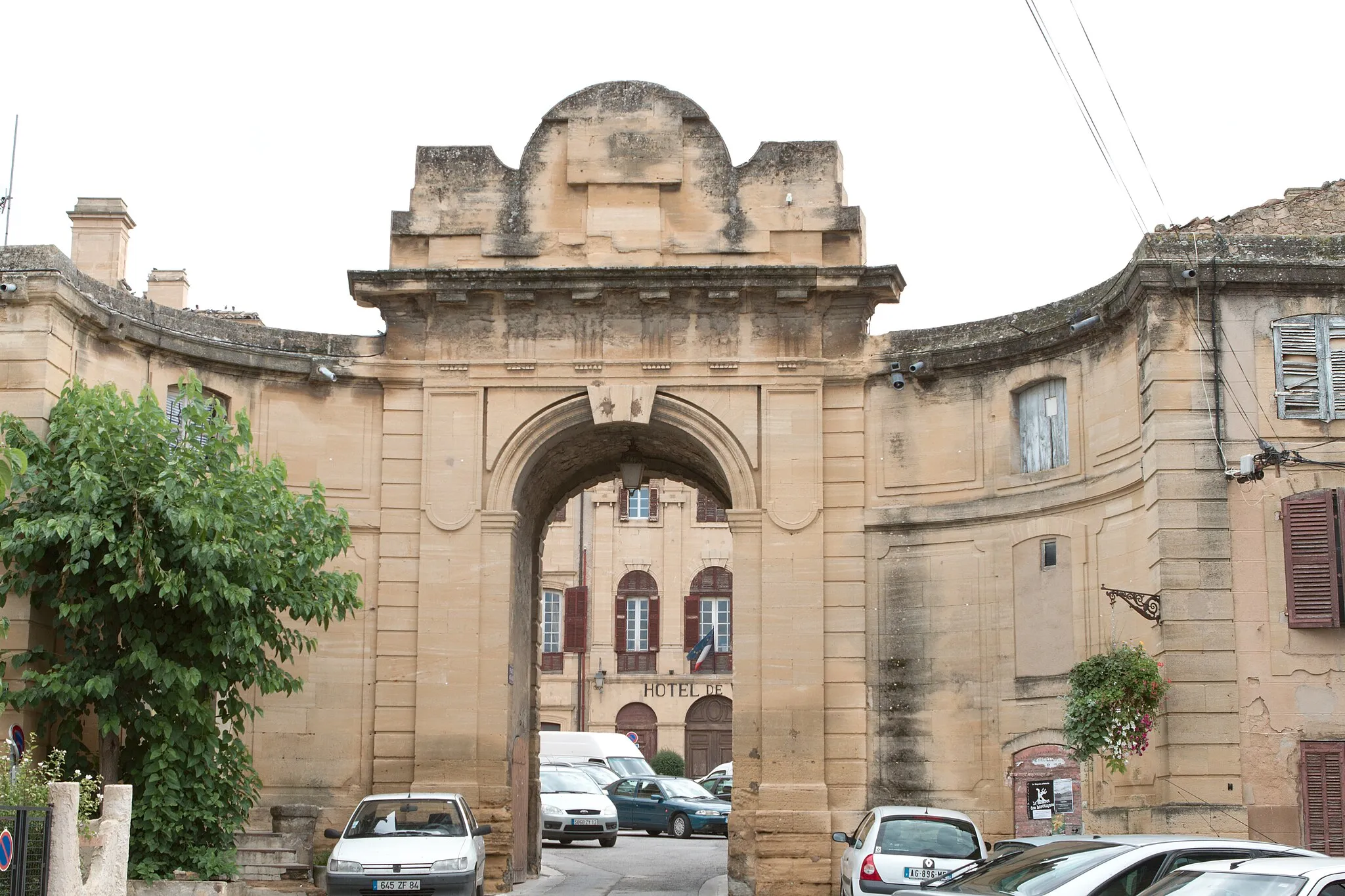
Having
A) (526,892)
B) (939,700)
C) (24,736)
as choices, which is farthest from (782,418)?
(24,736)

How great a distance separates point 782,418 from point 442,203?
5.51 meters

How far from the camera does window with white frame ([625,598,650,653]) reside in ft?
171

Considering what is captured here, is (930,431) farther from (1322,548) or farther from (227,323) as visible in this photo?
(227,323)

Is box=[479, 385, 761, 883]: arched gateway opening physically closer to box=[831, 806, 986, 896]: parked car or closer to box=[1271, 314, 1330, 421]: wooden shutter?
box=[831, 806, 986, 896]: parked car

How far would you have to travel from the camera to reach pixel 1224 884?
10.8m

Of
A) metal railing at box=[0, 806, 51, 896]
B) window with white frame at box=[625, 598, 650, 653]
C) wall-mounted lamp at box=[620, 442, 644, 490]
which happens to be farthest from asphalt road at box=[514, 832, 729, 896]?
window with white frame at box=[625, 598, 650, 653]

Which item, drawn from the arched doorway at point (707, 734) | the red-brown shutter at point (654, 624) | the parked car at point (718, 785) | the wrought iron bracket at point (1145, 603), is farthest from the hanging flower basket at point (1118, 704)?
the red-brown shutter at point (654, 624)

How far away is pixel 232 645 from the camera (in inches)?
763

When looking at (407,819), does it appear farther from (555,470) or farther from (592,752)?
(592,752)

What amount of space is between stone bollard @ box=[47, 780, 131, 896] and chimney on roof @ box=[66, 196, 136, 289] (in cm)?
1339

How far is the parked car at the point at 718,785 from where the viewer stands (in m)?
38.7

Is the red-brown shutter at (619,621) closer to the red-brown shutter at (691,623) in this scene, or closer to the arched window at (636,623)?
the arched window at (636,623)

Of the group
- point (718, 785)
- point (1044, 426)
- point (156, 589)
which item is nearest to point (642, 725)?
point (718, 785)

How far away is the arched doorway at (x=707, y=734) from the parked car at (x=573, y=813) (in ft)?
61.6
